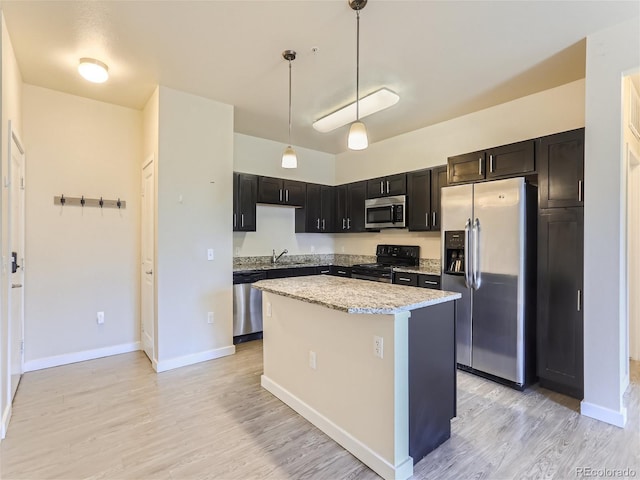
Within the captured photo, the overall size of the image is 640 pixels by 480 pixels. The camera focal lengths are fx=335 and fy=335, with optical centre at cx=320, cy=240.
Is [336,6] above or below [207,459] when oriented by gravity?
above

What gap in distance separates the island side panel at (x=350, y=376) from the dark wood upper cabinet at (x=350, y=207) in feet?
8.95

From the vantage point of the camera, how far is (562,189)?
2.78m

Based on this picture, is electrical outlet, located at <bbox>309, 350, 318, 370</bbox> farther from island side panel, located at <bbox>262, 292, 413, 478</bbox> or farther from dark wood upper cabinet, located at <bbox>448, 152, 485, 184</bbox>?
dark wood upper cabinet, located at <bbox>448, 152, 485, 184</bbox>

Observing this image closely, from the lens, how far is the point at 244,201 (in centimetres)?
450

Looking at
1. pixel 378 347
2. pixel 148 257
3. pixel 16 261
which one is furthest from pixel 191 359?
pixel 378 347

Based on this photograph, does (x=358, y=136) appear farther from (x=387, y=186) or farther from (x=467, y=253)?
(x=387, y=186)

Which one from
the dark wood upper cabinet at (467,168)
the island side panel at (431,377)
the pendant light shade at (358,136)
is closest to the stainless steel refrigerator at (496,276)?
the dark wood upper cabinet at (467,168)

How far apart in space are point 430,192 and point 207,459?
359 cm

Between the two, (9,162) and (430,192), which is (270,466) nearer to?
(9,162)

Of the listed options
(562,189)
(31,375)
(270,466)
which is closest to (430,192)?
(562,189)

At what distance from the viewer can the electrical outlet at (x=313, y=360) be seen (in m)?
2.42

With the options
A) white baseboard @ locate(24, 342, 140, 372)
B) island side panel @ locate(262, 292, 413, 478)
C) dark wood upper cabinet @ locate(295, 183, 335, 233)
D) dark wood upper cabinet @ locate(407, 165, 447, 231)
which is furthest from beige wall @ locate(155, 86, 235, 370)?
dark wood upper cabinet @ locate(407, 165, 447, 231)

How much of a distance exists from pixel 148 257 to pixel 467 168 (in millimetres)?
3607

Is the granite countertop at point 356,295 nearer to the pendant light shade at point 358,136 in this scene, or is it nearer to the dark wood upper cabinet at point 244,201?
the pendant light shade at point 358,136
